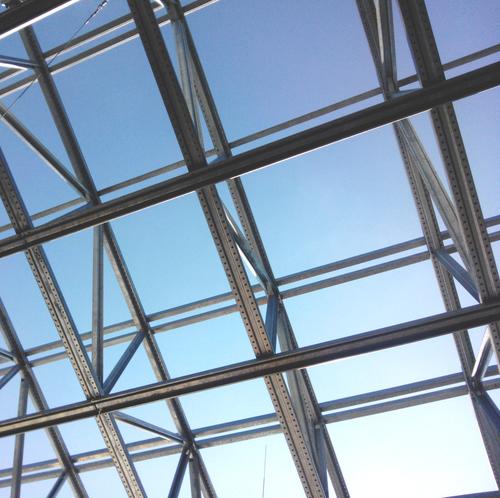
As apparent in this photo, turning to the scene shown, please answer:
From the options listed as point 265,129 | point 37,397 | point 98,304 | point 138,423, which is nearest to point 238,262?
point 98,304

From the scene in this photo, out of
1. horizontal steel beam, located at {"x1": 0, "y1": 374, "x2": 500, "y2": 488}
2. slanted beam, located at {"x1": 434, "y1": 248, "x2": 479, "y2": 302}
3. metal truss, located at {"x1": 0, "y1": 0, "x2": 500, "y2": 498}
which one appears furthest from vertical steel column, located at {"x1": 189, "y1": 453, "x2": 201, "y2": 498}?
slanted beam, located at {"x1": 434, "y1": 248, "x2": 479, "y2": 302}

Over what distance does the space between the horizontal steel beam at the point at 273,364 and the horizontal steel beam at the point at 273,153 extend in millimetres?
2288

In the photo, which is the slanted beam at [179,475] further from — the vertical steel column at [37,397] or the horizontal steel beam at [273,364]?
the vertical steel column at [37,397]

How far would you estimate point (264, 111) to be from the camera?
7.53 meters

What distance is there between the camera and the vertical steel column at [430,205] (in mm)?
5754

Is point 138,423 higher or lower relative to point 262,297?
lower

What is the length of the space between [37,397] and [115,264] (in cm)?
338

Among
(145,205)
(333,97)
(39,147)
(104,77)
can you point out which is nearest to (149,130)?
(104,77)

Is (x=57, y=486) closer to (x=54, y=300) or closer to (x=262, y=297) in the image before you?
(x=54, y=300)

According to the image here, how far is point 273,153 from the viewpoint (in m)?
5.50

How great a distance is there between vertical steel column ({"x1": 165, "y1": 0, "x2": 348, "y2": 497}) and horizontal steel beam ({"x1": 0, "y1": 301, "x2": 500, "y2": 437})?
1.40 feet

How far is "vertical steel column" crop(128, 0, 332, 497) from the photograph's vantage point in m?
5.63

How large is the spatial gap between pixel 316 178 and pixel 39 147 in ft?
13.5

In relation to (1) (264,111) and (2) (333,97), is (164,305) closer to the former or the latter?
(1) (264,111)
